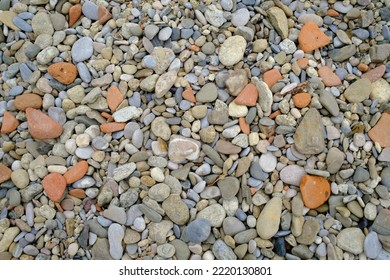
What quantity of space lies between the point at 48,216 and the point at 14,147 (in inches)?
10.9

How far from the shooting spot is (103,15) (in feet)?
5.42

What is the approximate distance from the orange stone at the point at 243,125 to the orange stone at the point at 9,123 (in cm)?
76

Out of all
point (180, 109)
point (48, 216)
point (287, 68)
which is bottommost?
point (48, 216)

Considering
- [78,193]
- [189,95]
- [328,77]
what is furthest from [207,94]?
[78,193]

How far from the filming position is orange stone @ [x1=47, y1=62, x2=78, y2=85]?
5.13ft

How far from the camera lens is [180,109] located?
59.7 inches

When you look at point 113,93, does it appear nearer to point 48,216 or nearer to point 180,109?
point 180,109

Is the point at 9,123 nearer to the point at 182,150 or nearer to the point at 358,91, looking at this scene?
the point at 182,150

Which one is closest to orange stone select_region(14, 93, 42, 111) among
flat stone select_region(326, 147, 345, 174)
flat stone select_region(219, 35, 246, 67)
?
flat stone select_region(219, 35, 246, 67)

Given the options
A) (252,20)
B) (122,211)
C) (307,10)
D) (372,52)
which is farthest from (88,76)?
(372,52)

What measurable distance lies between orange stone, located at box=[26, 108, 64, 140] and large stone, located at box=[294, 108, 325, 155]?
782 millimetres

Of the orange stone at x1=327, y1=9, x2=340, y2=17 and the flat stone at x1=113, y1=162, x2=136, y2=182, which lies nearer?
the flat stone at x1=113, y1=162, x2=136, y2=182

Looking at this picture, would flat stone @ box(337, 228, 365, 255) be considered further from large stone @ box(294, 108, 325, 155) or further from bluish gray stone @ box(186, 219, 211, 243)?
bluish gray stone @ box(186, 219, 211, 243)

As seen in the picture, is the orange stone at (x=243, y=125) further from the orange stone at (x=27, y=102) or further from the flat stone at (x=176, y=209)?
the orange stone at (x=27, y=102)
